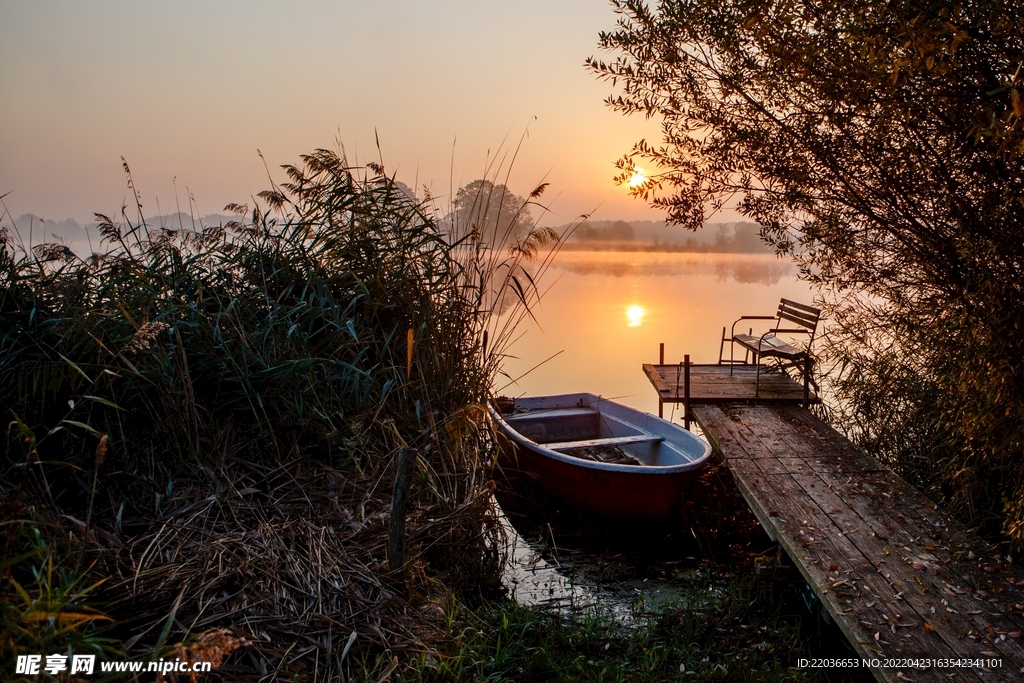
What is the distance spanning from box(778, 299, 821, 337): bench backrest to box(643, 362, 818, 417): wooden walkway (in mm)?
Result: 639

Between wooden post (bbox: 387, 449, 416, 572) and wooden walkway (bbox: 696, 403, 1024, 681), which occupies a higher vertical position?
wooden post (bbox: 387, 449, 416, 572)

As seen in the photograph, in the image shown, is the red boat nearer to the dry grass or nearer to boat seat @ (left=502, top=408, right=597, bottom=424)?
boat seat @ (left=502, top=408, right=597, bottom=424)

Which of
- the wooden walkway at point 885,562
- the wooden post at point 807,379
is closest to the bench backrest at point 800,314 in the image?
the wooden post at point 807,379

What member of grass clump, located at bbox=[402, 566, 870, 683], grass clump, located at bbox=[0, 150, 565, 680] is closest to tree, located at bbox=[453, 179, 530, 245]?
grass clump, located at bbox=[0, 150, 565, 680]

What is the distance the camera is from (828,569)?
372 centimetres

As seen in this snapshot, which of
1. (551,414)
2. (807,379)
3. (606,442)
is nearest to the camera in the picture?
(606,442)

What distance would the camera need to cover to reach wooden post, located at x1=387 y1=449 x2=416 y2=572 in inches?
124

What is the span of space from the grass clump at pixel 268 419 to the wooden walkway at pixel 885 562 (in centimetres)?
181

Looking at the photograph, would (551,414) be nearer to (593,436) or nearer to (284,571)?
(593,436)

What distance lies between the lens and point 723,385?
7.70 meters

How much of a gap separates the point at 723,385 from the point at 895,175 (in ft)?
11.6

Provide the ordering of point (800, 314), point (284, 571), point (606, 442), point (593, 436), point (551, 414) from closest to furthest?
point (284, 571) → point (606, 442) → point (800, 314) → point (551, 414) → point (593, 436)

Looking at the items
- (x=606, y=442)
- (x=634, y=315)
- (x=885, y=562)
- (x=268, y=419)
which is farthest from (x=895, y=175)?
(x=634, y=315)

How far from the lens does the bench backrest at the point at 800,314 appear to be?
7.02m
